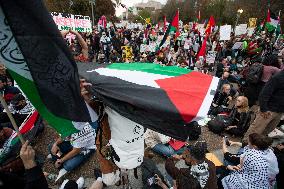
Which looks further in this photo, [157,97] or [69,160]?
[69,160]

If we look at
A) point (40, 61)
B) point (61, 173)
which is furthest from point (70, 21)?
point (40, 61)

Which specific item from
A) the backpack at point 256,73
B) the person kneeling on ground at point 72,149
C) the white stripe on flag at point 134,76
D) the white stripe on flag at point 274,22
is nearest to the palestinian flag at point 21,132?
the white stripe on flag at point 134,76

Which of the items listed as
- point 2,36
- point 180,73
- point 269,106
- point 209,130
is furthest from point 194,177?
point 209,130

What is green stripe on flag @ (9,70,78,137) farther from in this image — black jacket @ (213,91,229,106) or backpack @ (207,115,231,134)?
black jacket @ (213,91,229,106)

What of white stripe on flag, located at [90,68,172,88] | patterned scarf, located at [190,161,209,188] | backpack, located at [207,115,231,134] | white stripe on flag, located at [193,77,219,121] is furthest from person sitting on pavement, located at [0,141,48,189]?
backpack, located at [207,115,231,134]

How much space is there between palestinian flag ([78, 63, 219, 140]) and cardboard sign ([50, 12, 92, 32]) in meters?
7.73

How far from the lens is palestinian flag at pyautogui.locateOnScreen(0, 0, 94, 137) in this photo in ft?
6.19

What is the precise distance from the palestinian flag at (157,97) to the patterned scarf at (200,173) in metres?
0.91

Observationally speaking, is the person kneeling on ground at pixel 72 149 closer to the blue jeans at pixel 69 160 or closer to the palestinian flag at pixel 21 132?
the blue jeans at pixel 69 160

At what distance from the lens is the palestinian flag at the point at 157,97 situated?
7.85 feet

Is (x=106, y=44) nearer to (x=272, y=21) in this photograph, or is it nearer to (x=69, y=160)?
(x=272, y=21)

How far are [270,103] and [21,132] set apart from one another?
14.3 feet

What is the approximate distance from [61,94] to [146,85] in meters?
0.81

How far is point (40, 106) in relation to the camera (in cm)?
229
